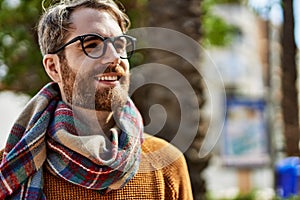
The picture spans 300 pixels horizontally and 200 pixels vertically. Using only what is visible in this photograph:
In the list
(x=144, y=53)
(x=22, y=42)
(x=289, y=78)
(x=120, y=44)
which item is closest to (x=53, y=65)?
(x=120, y=44)

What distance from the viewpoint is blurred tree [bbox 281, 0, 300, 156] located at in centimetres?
728

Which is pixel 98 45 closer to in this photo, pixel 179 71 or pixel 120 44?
pixel 120 44

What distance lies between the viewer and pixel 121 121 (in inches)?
94.0

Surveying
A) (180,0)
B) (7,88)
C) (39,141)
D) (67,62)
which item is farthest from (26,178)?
(7,88)

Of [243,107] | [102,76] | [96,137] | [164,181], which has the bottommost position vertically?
[243,107]

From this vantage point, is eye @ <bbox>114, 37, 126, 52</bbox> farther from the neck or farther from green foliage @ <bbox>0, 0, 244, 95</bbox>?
green foliage @ <bbox>0, 0, 244, 95</bbox>

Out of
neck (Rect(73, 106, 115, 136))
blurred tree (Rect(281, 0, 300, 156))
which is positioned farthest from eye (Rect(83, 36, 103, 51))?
blurred tree (Rect(281, 0, 300, 156))

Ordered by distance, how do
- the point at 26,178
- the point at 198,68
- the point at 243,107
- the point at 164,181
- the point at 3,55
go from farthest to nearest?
1. the point at 243,107
2. the point at 3,55
3. the point at 198,68
4. the point at 164,181
5. the point at 26,178

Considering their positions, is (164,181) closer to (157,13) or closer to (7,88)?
(157,13)

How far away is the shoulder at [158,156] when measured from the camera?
2473 mm

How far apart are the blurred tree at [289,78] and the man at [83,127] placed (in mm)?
5047

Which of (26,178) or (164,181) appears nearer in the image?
(26,178)

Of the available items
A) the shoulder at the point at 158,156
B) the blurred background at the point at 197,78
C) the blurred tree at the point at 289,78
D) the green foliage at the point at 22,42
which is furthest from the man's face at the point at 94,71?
the blurred tree at the point at 289,78

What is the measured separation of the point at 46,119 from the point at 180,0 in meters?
3.46
